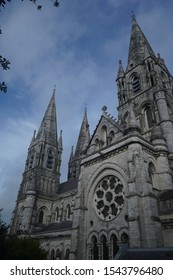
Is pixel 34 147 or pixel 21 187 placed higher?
pixel 34 147

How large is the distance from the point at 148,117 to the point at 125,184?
12.8 meters

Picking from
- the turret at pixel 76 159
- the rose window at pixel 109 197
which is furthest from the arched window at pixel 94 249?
the turret at pixel 76 159

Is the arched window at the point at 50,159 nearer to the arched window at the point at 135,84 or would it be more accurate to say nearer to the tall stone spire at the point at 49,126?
the tall stone spire at the point at 49,126

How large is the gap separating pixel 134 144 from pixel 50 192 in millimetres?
28262

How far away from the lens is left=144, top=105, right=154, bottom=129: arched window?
26566mm

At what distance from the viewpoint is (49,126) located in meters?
50.3

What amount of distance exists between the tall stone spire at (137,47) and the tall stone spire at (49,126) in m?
22.7

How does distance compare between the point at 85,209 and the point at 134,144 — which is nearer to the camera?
the point at 134,144

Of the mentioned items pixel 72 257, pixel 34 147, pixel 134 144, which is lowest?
pixel 72 257

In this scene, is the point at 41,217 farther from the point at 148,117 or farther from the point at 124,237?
the point at 124,237

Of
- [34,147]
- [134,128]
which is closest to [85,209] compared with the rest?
[134,128]

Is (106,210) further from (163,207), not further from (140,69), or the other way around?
(140,69)

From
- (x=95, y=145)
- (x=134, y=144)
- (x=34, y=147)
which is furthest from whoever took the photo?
(x=34, y=147)

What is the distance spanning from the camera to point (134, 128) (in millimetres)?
18828
